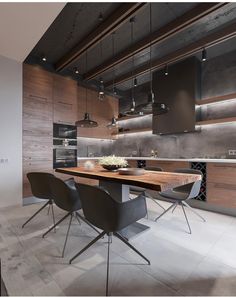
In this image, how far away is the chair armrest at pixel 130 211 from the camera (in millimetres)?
1556

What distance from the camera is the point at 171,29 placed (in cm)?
276

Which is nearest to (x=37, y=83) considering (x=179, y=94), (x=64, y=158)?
(x=64, y=158)

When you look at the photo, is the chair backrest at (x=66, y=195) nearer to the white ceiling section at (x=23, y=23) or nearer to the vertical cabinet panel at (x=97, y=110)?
the white ceiling section at (x=23, y=23)

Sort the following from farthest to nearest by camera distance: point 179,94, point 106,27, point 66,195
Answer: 1. point 179,94
2. point 106,27
3. point 66,195

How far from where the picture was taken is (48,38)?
3283 millimetres

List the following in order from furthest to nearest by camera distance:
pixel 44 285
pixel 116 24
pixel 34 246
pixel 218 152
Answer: pixel 218 152, pixel 116 24, pixel 34 246, pixel 44 285

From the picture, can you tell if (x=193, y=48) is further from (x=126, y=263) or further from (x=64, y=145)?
(x=126, y=263)

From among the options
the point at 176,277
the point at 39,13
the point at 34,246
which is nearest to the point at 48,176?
the point at 34,246

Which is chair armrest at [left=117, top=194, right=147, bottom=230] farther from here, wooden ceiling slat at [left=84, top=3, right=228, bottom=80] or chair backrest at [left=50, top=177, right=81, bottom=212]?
wooden ceiling slat at [left=84, top=3, right=228, bottom=80]

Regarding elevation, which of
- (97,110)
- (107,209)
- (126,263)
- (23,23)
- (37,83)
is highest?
(23,23)

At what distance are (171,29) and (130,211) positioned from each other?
2.65 meters

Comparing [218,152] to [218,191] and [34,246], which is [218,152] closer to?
[218,191]

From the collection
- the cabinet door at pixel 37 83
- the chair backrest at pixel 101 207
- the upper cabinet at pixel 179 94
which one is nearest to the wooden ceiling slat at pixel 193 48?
the upper cabinet at pixel 179 94

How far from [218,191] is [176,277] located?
2048mm
